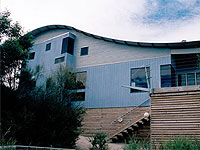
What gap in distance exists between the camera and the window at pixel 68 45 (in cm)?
1881

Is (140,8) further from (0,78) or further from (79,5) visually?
(0,78)

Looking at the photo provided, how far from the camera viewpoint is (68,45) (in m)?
19.1

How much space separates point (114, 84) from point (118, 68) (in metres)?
1.13

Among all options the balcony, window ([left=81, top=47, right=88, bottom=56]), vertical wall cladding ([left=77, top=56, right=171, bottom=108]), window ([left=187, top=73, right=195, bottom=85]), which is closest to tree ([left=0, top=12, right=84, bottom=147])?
vertical wall cladding ([left=77, top=56, right=171, bottom=108])

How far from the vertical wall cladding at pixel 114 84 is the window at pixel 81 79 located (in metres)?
0.28

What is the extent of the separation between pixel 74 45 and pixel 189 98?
11.2 m

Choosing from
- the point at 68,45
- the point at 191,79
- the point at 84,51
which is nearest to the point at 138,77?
the point at 191,79

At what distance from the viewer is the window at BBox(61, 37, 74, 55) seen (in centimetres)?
1881

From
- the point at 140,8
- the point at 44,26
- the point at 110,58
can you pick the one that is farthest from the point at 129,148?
the point at 44,26

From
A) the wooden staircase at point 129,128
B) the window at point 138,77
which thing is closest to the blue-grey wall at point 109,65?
the window at point 138,77

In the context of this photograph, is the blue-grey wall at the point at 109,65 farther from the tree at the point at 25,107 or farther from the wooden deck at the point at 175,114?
the tree at the point at 25,107

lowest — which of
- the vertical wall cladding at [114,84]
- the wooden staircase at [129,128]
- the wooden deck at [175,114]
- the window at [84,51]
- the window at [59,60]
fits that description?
the wooden staircase at [129,128]

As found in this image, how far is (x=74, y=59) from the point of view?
1888cm

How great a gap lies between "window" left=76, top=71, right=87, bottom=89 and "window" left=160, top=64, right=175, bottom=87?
18.1 ft
